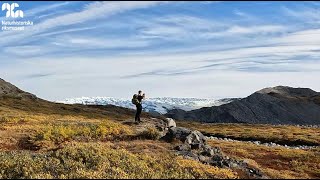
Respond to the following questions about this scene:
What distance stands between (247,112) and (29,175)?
553 feet

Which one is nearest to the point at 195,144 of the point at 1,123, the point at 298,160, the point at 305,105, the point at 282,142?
the point at 298,160

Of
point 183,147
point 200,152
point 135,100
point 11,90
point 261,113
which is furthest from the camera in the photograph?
point 261,113

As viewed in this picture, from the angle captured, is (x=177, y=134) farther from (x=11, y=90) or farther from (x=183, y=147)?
(x=11, y=90)

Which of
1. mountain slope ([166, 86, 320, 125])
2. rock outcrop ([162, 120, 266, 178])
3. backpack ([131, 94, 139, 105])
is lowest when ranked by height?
mountain slope ([166, 86, 320, 125])

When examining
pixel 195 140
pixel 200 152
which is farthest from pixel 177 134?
pixel 200 152

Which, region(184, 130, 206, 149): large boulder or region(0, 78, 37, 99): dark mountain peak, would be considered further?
region(0, 78, 37, 99): dark mountain peak

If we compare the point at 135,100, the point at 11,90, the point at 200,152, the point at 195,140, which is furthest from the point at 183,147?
the point at 11,90

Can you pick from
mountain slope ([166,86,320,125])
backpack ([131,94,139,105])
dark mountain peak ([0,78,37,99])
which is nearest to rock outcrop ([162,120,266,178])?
backpack ([131,94,139,105])

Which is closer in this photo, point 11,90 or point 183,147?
point 183,147

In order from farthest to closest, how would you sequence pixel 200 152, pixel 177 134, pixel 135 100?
pixel 135 100, pixel 177 134, pixel 200 152

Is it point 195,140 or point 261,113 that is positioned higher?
point 195,140

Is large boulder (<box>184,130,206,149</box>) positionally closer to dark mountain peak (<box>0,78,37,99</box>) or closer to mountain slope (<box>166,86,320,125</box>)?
mountain slope (<box>166,86,320,125</box>)

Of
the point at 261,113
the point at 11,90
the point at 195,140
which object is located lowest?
the point at 261,113

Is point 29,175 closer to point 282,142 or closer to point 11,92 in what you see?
point 282,142
